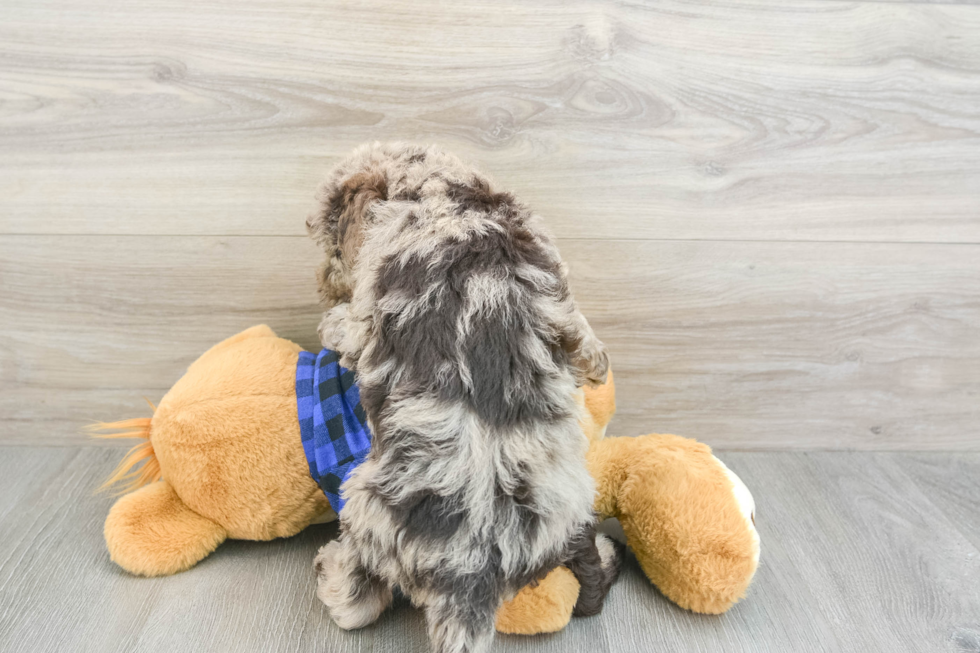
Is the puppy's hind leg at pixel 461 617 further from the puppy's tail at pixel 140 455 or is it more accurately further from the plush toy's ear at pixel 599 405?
the puppy's tail at pixel 140 455

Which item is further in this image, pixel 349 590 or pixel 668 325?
pixel 668 325

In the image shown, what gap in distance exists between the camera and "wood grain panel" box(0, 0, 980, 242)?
34.9 inches

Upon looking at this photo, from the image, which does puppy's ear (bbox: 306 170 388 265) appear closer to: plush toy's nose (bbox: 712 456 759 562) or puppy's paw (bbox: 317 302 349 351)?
puppy's paw (bbox: 317 302 349 351)

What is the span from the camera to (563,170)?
3.10 ft

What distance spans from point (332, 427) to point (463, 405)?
9.4 inches

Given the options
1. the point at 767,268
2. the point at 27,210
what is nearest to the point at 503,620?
the point at 767,268

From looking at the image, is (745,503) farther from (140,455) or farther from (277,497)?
(140,455)

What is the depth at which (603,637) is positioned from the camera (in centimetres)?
75

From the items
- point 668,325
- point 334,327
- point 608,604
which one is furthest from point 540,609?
point 668,325

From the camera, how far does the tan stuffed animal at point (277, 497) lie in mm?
758

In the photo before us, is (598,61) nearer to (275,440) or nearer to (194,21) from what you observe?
(194,21)

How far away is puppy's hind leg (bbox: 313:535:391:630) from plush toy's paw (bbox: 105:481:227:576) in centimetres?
19

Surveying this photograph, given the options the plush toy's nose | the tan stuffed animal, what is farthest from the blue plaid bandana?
the plush toy's nose

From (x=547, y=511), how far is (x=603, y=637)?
0.25 meters
